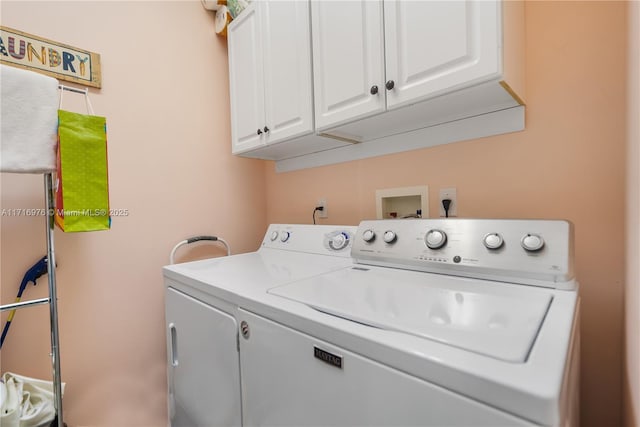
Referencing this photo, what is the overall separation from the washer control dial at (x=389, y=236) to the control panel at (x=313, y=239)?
0.23 m

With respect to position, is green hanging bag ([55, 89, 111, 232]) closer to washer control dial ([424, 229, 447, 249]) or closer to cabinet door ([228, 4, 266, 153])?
cabinet door ([228, 4, 266, 153])

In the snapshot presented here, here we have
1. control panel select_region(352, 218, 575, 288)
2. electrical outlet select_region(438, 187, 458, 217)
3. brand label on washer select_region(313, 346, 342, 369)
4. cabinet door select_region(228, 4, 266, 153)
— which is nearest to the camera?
brand label on washer select_region(313, 346, 342, 369)

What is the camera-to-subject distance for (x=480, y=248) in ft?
2.95

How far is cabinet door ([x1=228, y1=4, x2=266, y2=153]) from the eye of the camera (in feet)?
5.05

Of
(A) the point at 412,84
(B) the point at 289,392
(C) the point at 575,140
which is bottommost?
(B) the point at 289,392

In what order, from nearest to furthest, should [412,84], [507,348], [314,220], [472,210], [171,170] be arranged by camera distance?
1. [507,348]
2. [412,84]
3. [472,210]
4. [171,170]
5. [314,220]

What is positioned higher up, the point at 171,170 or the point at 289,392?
the point at 171,170

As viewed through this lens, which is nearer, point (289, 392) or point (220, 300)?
point (289, 392)

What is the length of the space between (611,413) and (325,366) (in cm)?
106

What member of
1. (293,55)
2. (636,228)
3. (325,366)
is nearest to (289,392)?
(325,366)

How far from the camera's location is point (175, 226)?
1.67 metres

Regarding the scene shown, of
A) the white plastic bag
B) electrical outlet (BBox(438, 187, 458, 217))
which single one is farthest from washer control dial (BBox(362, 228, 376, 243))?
the white plastic bag

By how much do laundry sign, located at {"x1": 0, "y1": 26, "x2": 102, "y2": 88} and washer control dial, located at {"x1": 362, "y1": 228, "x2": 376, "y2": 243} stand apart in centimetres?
A: 143

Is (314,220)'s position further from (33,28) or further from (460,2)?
(33,28)
